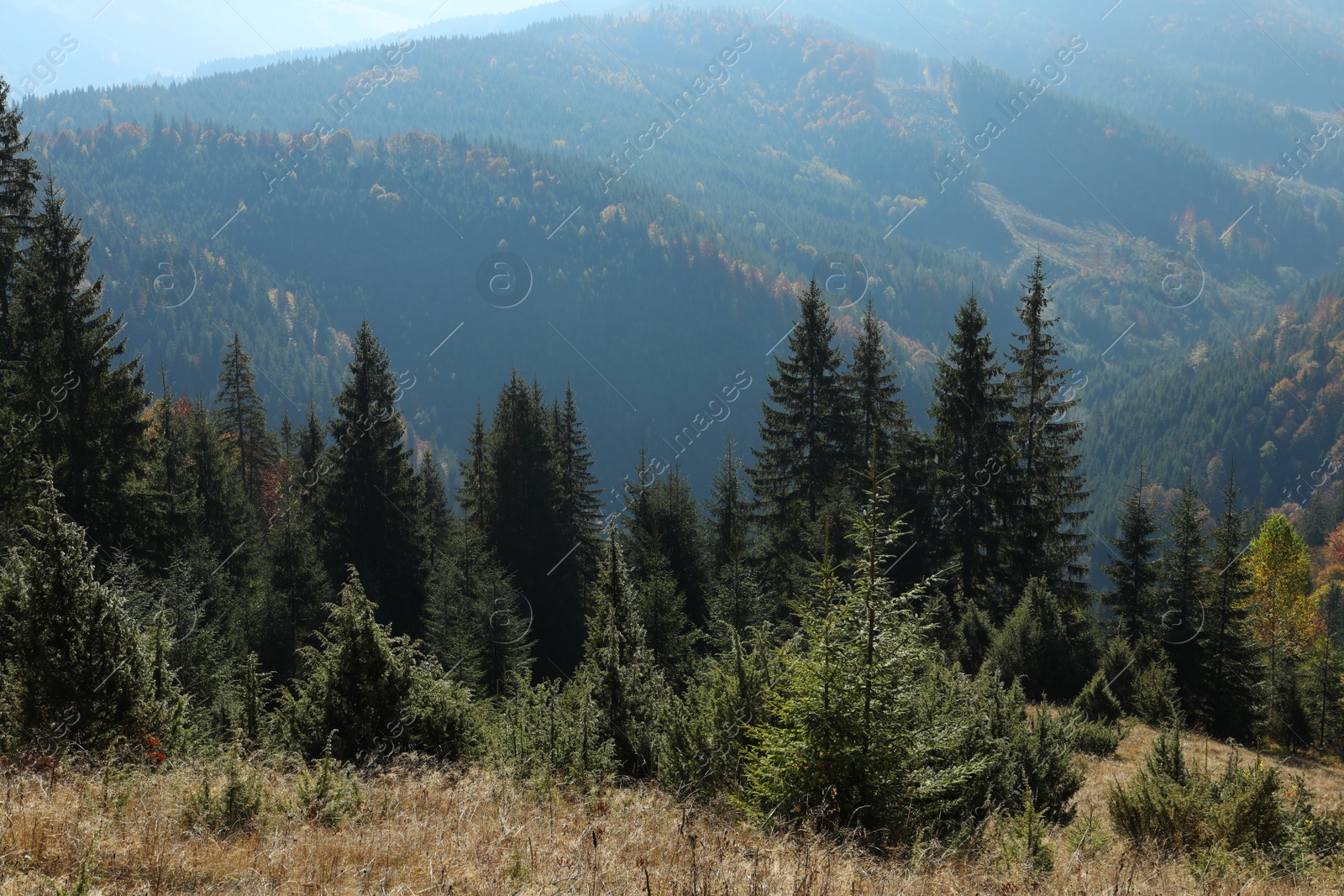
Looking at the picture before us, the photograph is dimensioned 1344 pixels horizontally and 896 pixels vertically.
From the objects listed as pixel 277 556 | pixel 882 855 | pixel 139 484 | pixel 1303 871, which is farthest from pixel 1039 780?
pixel 277 556

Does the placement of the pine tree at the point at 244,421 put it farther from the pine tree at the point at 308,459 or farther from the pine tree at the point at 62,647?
the pine tree at the point at 62,647

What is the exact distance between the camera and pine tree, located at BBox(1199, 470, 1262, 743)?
1050 inches

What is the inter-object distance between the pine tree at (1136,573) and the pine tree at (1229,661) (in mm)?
1872

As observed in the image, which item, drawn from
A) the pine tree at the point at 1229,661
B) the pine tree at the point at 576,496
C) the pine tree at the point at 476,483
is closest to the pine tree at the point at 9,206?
the pine tree at the point at 476,483

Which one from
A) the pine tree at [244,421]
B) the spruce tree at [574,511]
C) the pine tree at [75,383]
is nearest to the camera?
the pine tree at [75,383]

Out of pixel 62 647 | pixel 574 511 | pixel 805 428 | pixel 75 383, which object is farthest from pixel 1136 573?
pixel 75 383

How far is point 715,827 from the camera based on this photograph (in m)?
7.21

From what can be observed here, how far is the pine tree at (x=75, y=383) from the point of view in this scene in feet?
70.5

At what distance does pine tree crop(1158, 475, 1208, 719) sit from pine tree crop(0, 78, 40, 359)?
3969cm

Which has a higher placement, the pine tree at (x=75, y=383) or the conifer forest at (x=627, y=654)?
the pine tree at (x=75, y=383)

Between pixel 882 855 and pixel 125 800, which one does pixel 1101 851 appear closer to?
pixel 882 855

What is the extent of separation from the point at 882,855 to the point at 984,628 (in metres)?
19.0

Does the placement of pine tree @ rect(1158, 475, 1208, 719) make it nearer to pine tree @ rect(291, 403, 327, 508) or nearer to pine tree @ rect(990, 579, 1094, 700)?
pine tree @ rect(990, 579, 1094, 700)

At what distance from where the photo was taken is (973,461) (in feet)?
93.0
